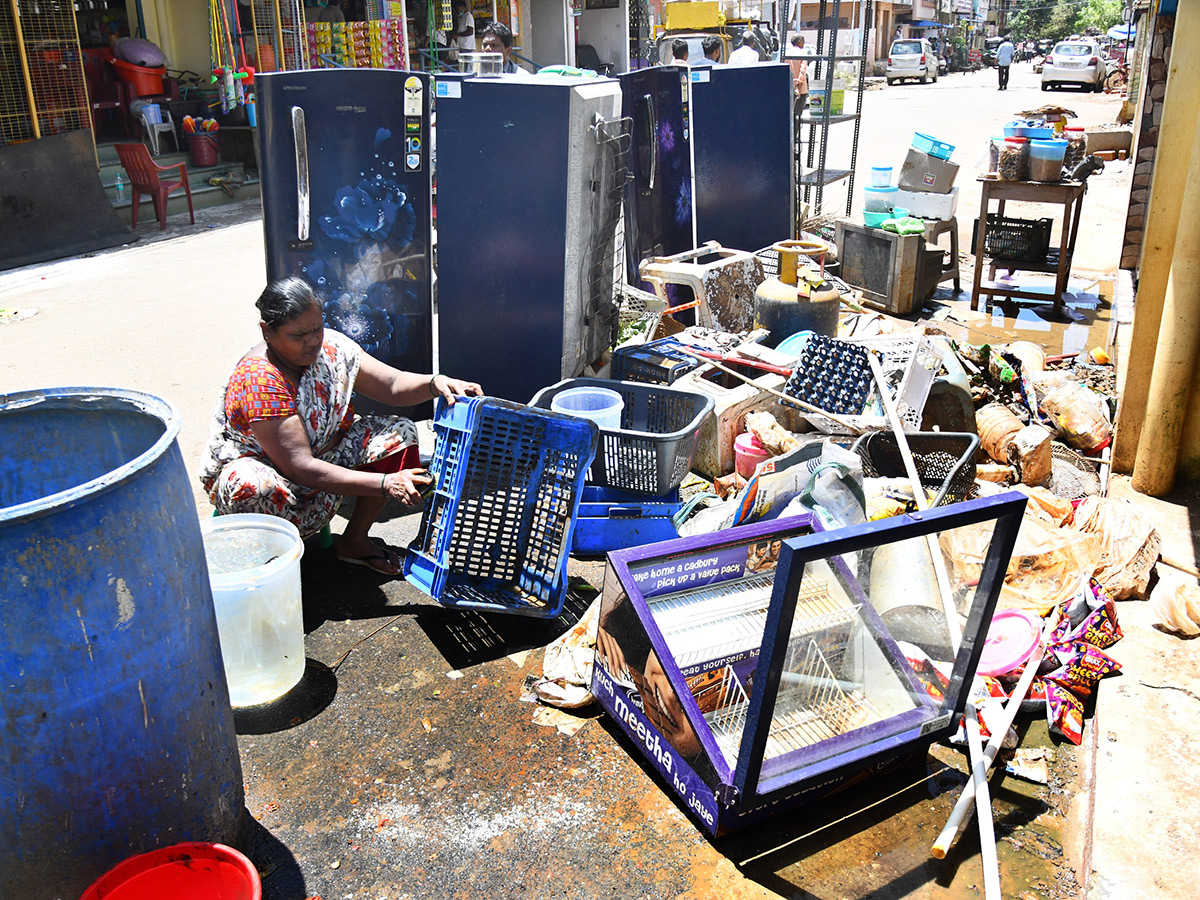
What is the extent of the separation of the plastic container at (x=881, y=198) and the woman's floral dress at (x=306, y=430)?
610 cm

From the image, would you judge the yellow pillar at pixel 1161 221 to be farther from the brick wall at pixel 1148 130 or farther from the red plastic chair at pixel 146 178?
the red plastic chair at pixel 146 178

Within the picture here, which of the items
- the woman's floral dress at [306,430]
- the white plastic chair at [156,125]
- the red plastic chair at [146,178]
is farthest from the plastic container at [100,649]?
the white plastic chair at [156,125]

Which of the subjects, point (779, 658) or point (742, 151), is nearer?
point (779, 658)

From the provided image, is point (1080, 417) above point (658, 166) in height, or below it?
below

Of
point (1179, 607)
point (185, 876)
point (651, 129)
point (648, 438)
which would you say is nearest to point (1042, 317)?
point (651, 129)

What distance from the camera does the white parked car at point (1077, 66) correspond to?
108 ft

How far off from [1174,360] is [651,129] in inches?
151

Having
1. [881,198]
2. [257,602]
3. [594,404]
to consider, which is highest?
[881,198]

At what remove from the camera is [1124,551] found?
3775mm

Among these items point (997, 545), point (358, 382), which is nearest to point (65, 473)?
point (358, 382)

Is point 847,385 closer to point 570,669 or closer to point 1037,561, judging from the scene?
point 1037,561

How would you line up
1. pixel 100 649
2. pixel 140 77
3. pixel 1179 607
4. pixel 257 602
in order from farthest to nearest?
pixel 140 77, pixel 1179 607, pixel 257 602, pixel 100 649

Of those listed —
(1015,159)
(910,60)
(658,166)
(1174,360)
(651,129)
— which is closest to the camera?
(1174,360)

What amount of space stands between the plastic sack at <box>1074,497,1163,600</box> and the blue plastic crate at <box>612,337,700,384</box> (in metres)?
2.15
